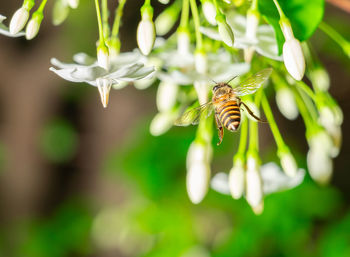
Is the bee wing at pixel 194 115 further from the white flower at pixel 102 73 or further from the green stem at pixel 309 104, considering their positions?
the green stem at pixel 309 104

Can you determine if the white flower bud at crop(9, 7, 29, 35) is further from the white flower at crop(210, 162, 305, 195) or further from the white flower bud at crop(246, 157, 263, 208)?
the white flower at crop(210, 162, 305, 195)

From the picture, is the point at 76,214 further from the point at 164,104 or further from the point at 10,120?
the point at 164,104

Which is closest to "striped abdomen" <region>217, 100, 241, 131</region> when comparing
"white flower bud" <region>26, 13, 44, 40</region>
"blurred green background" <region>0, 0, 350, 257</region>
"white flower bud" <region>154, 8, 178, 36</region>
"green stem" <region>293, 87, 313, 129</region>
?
"green stem" <region>293, 87, 313, 129</region>

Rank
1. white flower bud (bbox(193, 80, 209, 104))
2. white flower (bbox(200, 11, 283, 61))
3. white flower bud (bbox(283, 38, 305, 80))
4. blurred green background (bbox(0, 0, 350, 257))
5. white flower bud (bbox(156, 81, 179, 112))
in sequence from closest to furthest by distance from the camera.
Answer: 1. white flower bud (bbox(283, 38, 305, 80))
2. white flower (bbox(200, 11, 283, 61))
3. white flower bud (bbox(193, 80, 209, 104))
4. white flower bud (bbox(156, 81, 179, 112))
5. blurred green background (bbox(0, 0, 350, 257))

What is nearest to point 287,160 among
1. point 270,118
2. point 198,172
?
point 270,118

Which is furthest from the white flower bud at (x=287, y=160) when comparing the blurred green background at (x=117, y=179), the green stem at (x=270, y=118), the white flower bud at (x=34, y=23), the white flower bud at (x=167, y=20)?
the blurred green background at (x=117, y=179)

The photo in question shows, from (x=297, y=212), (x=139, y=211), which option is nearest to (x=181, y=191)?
(x=139, y=211)
